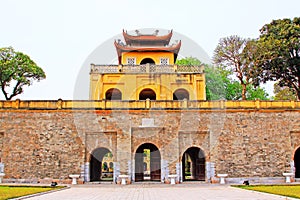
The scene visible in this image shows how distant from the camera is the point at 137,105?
1953 centimetres

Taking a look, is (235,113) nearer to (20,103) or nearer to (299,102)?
(299,102)

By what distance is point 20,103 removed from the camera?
63.7ft

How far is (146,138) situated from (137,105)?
2123 mm

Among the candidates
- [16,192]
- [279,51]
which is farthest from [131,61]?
[16,192]

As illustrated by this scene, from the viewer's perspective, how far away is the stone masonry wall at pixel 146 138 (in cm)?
1877

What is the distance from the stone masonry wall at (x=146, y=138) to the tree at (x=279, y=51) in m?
4.89

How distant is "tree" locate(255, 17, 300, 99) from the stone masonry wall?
4889 mm

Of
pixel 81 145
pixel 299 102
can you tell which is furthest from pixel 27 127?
pixel 299 102

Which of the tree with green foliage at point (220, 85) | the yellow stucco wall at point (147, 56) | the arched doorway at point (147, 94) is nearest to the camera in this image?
the arched doorway at point (147, 94)

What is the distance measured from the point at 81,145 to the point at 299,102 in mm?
13880

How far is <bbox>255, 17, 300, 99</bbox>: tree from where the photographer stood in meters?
22.3

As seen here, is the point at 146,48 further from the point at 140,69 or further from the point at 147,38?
the point at 140,69

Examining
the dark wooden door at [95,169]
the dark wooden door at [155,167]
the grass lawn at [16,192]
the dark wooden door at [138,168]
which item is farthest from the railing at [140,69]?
the grass lawn at [16,192]

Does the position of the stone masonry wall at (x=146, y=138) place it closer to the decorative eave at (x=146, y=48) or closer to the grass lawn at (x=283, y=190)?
the grass lawn at (x=283, y=190)
